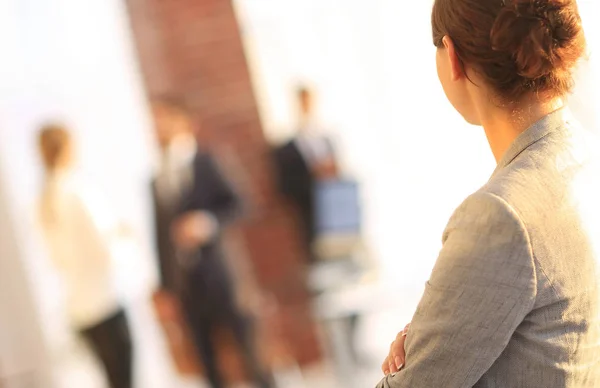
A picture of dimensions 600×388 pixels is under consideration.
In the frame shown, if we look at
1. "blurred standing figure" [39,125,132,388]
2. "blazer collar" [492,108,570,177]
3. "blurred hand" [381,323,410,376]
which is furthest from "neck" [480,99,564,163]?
"blurred standing figure" [39,125,132,388]

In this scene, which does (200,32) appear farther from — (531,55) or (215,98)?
(531,55)

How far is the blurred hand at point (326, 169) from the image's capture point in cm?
390

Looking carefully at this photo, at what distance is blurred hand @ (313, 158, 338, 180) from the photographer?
3.90 meters

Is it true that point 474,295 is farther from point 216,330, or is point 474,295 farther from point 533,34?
point 216,330

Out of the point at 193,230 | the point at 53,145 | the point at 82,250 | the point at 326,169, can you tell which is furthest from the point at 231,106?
the point at 82,250

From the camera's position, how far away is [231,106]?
3.86 m

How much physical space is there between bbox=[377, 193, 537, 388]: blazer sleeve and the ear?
16 centimetres

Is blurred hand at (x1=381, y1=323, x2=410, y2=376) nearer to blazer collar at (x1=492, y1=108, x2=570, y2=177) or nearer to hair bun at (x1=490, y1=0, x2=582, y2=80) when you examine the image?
blazer collar at (x1=492, y1=108, x2=570, y2=177)

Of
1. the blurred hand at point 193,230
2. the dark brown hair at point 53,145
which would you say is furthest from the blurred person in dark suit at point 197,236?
the dark brown hair at point 53,145

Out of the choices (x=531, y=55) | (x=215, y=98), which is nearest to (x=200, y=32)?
(x=215, y=98)

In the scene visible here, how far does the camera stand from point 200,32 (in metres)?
3.80

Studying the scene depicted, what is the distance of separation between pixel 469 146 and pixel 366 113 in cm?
56

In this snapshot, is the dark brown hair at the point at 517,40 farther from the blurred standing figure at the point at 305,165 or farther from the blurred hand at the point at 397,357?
the blurred standing figure at the point at 305,165

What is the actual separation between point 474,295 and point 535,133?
0.22 m
